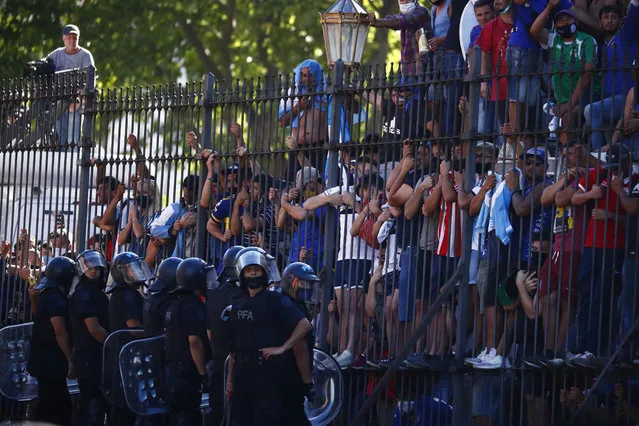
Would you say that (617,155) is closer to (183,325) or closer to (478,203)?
(478,203)

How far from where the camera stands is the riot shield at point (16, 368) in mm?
17844

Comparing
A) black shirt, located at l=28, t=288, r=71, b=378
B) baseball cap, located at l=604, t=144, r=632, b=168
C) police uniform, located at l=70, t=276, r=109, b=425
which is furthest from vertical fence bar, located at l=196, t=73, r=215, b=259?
baseball cap, located at l=604, t=144, r=632, b=168

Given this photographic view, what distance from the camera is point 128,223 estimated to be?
17.8m

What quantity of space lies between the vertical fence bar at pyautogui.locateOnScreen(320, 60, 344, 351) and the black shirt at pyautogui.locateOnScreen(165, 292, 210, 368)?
1173 millimetres

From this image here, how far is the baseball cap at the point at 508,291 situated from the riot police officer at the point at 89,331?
4.18m

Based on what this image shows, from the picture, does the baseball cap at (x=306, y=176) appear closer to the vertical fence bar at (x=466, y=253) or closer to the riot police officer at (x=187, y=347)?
the riot police officer at (x=187, y=347)

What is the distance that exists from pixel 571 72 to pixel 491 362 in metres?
2.46

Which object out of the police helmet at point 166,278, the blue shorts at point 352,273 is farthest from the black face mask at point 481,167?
the police helmet at point 166,278

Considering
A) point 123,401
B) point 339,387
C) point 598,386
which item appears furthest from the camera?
point 123,401

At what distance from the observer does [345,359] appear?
1555 centimetres

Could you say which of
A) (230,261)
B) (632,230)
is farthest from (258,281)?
(632,230)

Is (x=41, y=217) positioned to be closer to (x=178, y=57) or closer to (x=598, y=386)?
(x=598, y=386)

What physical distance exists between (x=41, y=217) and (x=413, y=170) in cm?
568

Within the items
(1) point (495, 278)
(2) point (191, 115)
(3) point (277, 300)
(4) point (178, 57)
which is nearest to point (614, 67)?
(1) point (495, 278)
